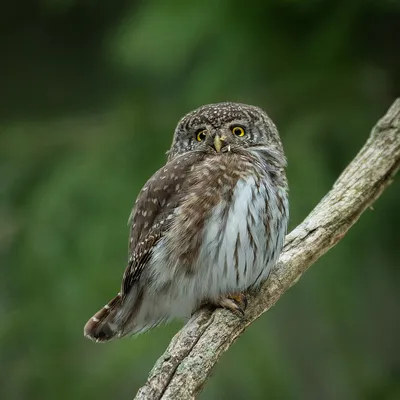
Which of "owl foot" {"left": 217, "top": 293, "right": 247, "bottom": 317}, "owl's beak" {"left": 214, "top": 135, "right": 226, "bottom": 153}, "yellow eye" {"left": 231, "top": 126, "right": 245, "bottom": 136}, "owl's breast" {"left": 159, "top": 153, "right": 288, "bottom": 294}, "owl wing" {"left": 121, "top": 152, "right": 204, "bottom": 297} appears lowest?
"owl foot" {"left": 217, "top": 293, "right": 247, "bottom": 317}

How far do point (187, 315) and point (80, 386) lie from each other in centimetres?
204

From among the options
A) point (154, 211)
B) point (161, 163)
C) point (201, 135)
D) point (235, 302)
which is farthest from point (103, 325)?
point (161, 163)

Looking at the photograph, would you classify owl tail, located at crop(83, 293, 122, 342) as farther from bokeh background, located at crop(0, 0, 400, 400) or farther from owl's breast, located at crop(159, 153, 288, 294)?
bokeh background, located at crop(0, 0, 400, 400)

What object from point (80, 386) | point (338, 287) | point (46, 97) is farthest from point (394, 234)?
point (46, 97)

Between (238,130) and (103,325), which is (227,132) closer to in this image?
Result: (238,130)

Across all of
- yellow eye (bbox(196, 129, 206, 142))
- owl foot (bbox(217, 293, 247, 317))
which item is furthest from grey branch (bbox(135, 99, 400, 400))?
yellow eye (bbox(196, 129, 206, 142))

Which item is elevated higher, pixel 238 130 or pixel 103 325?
pixel 238 130

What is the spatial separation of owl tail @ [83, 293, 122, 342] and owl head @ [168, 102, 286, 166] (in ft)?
2.76

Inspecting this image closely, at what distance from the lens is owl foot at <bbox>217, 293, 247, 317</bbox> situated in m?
5.38

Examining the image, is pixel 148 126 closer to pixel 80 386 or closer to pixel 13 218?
pixel 13 218

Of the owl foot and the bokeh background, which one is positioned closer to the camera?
the owl foot

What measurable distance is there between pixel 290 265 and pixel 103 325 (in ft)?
3.02

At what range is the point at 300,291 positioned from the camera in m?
7.36

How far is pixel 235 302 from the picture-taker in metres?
5.45
